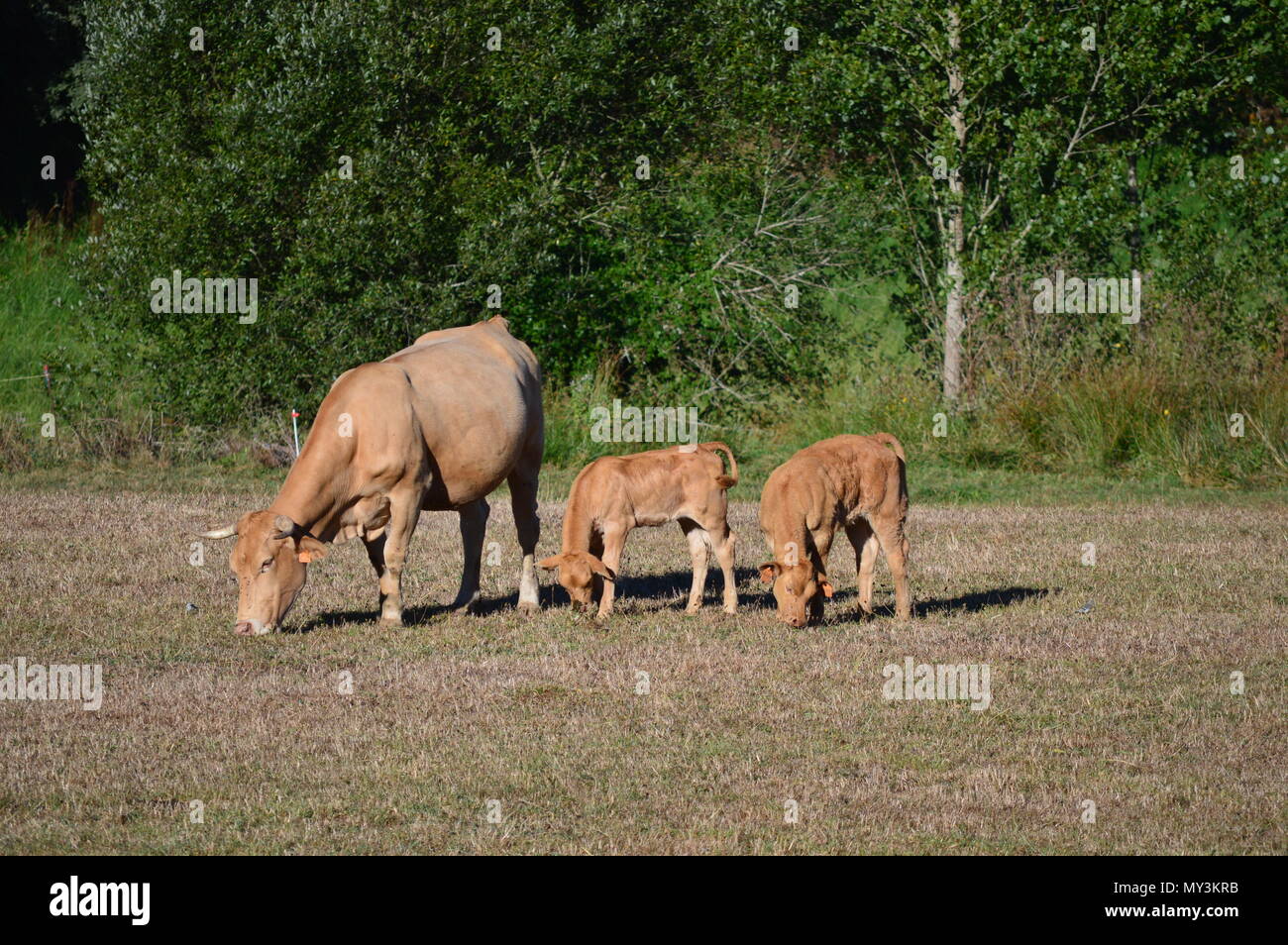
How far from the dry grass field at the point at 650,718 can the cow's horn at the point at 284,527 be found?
753 mm

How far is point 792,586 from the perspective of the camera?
10.8 metres

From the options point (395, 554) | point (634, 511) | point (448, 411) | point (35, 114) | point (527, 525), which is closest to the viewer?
point (395, 554)

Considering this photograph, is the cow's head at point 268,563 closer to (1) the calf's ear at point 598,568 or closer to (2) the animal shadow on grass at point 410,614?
(2) the animal shadow on grass at point 410,614

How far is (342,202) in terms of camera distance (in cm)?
2019

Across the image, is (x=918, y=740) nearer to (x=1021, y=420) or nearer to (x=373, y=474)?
(x=373, y=474)

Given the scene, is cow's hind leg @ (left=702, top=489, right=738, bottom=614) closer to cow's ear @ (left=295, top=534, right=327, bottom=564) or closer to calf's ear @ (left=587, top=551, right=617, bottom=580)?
calf's ear @ (left=587, top=551, right=617, bottom=580)

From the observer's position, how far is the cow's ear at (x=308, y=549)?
1059cm

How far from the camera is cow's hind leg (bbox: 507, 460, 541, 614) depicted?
12.3m

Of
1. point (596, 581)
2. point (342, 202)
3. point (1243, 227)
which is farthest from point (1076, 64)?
point (596, 581)

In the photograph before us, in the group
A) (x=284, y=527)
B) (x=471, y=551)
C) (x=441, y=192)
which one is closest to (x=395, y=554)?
(x=284, y=527)

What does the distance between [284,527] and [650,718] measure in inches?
122

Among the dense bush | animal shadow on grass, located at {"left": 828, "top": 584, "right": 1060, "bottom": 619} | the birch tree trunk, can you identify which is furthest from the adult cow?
the birch tree trunk

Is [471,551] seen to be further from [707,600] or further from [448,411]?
[707,600]

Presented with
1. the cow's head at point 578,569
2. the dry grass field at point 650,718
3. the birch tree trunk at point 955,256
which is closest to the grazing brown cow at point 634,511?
the cow's head at point 578,569
